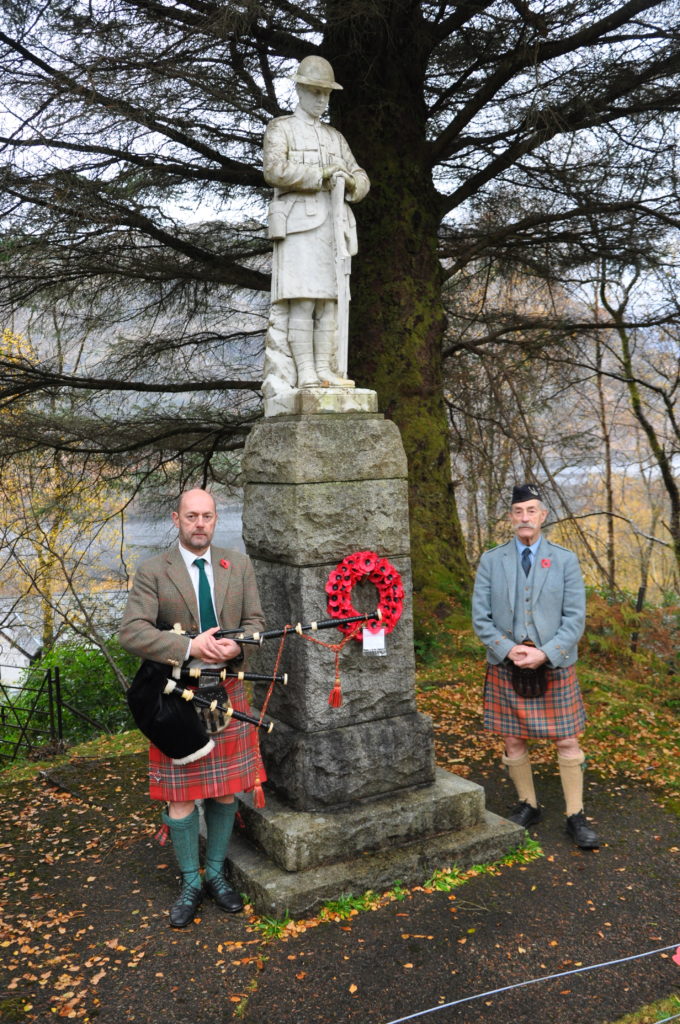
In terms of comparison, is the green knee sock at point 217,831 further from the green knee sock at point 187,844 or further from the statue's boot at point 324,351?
the statue's boot at point 324,351

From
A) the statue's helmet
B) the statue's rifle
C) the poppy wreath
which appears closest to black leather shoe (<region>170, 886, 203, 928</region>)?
the poppy wreath

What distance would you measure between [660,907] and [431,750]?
108 centimetres

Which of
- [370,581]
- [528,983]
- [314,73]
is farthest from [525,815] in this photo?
[314,73]

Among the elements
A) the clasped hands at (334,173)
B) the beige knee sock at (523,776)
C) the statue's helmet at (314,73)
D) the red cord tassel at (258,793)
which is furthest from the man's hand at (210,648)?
the statue's helmet at (314,73)

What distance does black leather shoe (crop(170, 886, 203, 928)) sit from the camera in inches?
113

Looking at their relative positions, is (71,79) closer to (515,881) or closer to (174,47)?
(174,47)

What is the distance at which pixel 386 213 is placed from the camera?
6.76m

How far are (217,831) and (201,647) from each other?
0.82 metres

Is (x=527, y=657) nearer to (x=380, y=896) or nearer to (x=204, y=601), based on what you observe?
(x=380, y=896)

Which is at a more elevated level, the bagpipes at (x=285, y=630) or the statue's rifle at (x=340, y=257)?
the statue's rifle at (x=340, y=257)

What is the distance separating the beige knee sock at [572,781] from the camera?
3484mm

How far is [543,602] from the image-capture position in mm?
3412

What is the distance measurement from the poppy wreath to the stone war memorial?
0.14 ft

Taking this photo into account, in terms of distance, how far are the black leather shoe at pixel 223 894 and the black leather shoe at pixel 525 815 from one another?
4.51 ft
